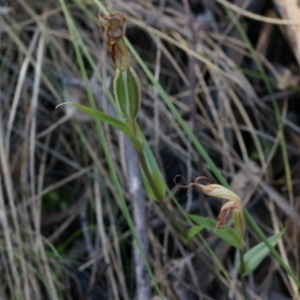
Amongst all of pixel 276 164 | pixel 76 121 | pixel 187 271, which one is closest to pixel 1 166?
pixel 76 121

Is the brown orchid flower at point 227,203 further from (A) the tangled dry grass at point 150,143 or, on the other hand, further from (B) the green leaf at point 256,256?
(A) the tangled dry grass at point 150,143

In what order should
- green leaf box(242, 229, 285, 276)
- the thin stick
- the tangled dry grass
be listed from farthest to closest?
the tangled dry grass
the thin stick
green leaf box(242, 229, 285, 276)

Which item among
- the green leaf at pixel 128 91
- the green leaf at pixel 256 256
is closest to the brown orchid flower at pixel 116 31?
the green leaf at pixel 128 91

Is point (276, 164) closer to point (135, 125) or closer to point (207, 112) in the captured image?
point (207, 112)

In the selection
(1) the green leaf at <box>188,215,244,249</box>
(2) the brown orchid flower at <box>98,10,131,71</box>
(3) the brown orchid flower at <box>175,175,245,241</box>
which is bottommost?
(1) the green leaf at <box>188,215,244,249</box>

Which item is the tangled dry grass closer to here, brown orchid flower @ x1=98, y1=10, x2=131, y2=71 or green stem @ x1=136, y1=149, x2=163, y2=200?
green stem @ x1=136, y1=149, x2=163, y2=200

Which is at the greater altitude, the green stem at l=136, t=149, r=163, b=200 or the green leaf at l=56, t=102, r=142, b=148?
the green leaf at l=56, t=102, r=142, b=148

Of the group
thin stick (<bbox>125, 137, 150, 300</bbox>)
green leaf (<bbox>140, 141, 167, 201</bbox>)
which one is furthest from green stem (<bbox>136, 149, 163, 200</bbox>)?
thin stick (<bbox>125, 137, 150, 300</bbox>)

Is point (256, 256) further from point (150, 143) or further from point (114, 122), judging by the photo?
point (150, 143)
